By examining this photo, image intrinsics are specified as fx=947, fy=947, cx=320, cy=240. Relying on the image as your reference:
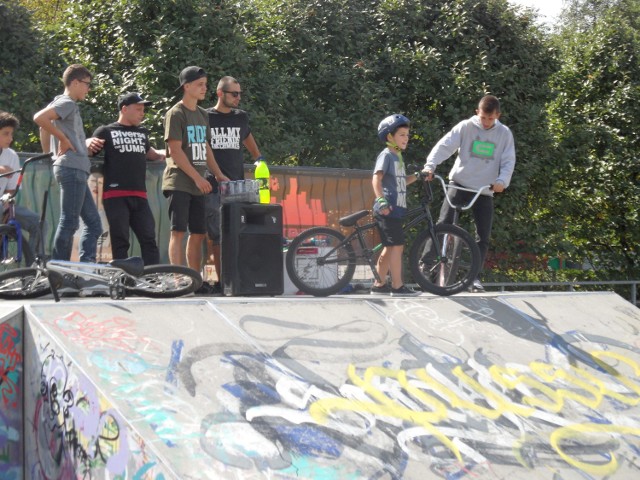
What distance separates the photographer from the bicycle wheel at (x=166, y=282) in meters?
6.64

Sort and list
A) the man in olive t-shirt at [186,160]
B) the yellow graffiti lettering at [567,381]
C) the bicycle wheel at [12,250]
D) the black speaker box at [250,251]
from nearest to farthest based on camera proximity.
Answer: the yellow graffiti lettering at [567,381]
the bicycle wheel at [12,250]
the black speaker box at [250,251]
the man in olive t-shirt at [186,160]

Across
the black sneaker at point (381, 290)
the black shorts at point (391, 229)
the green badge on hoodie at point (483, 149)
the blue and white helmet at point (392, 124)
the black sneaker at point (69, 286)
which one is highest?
the blue and white helmet at point (392, 124)

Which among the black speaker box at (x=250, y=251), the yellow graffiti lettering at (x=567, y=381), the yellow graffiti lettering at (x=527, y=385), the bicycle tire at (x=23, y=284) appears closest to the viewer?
the yellow graffiti lettering at (x=527, y=385)

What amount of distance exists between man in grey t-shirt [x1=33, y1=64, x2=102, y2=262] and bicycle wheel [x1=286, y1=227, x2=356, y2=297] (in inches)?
63.8

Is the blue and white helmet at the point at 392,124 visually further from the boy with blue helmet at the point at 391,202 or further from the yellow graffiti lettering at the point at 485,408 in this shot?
the yellow graffiti lettering at the point at 485,408

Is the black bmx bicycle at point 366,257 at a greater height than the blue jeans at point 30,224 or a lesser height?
lesser

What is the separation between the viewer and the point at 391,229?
778 cm

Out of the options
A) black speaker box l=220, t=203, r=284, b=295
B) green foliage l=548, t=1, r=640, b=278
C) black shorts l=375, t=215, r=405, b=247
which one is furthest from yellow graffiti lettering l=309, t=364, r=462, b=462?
green foliage l=548, t=1, r=640, b=278

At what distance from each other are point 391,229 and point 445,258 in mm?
500

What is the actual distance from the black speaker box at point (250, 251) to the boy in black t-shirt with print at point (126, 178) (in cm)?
60

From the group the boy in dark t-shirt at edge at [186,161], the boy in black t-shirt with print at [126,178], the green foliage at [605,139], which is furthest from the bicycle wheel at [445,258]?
the green foliage at [605,139]

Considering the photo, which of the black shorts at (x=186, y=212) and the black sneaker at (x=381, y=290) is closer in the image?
the black shorts at (x=186, y=212)

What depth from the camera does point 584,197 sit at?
18453 mm

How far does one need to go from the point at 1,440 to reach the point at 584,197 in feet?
49.8
